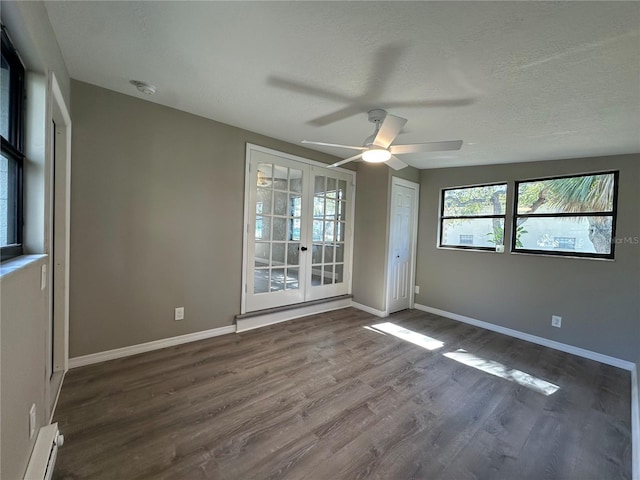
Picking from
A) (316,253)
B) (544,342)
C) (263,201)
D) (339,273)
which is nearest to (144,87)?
(263,201)

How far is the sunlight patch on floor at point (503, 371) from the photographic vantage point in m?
2.42

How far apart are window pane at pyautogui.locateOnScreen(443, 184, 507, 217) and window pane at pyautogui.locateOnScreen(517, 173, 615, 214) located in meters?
0.24

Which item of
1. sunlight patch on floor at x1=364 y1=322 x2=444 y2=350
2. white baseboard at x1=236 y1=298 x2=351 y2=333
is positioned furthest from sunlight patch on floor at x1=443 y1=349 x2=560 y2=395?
white baseboard at x1=236 y1=298 x2=351 y2=333

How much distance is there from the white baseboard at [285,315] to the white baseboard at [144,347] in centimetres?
14

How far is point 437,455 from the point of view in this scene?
1.63 meters

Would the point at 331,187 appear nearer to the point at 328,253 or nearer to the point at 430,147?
the point at 328,253

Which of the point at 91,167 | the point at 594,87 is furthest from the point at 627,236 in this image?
the point at 91,167

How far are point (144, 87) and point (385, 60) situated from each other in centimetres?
196

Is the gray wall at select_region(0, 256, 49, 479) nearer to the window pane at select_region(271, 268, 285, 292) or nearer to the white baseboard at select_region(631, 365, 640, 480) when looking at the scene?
the window pane at select_region(271, 268, 285, 292)

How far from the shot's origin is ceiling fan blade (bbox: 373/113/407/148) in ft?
6.57

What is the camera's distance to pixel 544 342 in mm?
3391

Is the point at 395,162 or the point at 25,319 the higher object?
the point at 395,162

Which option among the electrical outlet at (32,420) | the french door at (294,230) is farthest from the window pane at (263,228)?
the electrical outlet at (32,420)

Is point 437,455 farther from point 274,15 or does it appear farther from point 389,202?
point 389,202
